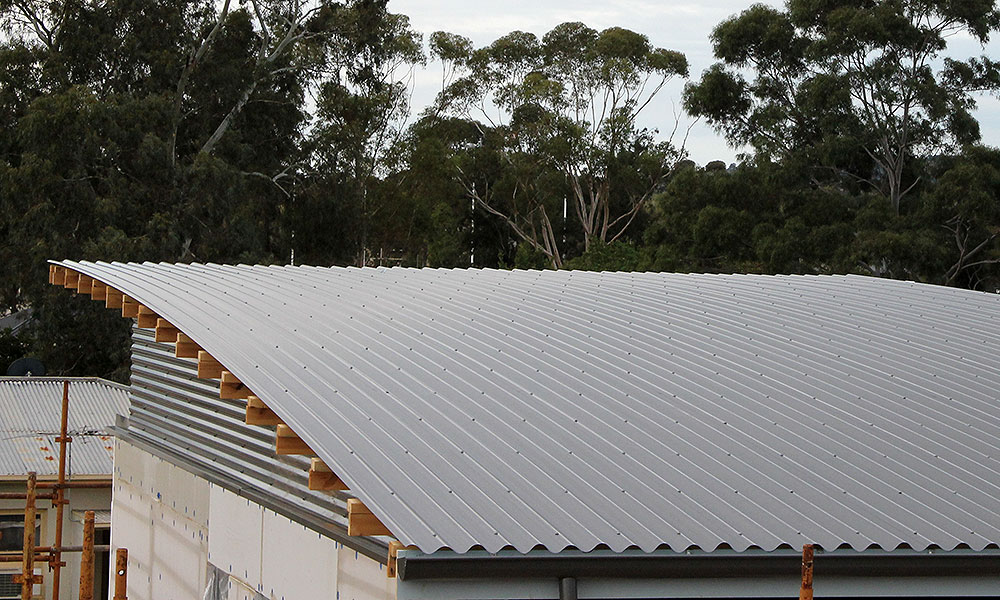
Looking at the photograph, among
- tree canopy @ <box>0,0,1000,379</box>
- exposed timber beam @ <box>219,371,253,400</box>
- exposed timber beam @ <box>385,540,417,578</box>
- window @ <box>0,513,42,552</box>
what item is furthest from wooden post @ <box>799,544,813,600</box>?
tree canopy @ <box>0,0,1000,379</box>

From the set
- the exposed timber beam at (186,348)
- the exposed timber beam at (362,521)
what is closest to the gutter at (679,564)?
the exposed timber beam at (362,521)

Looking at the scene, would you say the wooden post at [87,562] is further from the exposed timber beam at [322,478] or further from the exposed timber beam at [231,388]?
the exposed timber beam at [322,478]

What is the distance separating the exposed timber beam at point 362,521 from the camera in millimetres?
6020

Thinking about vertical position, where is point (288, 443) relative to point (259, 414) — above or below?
below

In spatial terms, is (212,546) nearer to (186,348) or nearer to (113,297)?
(186,348)

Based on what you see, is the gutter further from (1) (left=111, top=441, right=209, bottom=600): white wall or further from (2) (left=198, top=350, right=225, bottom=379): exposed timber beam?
(1) (left=111, top=441, right=209, bottom=600): white wall

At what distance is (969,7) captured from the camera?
3850 cm

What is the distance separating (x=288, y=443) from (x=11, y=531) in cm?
1680

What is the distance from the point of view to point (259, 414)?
7699mm

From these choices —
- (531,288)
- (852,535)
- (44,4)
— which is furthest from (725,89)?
(852,535)

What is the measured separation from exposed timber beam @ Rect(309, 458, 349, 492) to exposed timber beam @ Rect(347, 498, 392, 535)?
39 cm

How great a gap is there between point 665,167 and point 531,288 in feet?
122

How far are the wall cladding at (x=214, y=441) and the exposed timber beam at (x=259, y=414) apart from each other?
0.89 m

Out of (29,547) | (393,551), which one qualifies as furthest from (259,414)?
(29,547)
